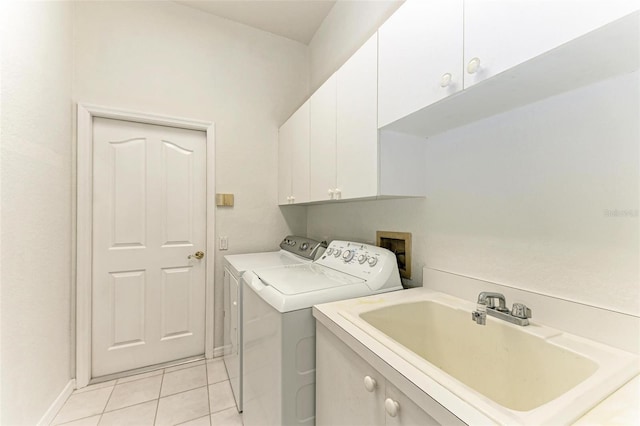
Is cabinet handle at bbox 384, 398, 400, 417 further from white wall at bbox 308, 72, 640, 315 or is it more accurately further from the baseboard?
the baseboard

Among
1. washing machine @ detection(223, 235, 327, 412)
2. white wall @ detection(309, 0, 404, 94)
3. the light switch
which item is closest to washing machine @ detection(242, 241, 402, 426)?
washing machine @ detection(223, 235, 327, 412)

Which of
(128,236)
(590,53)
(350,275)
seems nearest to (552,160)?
(590,53)

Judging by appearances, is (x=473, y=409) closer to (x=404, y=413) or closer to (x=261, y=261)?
(x=404, y=413)

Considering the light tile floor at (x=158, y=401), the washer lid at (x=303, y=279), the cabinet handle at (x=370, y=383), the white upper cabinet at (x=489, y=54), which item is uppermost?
the white upper cabinet at (x=489, y=54)

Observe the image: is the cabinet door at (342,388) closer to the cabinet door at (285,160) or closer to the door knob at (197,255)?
the cabinet door at (285,160)

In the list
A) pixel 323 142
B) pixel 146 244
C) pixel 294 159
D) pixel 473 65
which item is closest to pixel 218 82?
pixel 294 159

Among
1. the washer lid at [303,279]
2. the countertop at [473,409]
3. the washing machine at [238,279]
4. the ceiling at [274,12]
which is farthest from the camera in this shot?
the ceiling at [274,12]

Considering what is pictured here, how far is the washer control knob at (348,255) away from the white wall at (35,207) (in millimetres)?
1648

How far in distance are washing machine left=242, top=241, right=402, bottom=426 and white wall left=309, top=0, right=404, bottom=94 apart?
4.70ft

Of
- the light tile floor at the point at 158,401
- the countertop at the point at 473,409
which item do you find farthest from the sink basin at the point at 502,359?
the light tile floor at the point at 158,401

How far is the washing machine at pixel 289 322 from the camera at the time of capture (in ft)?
3.47

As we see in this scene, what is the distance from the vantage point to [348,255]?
1.62m

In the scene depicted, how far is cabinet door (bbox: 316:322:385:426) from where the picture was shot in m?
0.78

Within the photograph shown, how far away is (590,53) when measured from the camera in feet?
2.23
